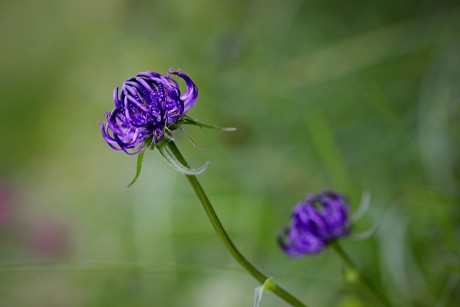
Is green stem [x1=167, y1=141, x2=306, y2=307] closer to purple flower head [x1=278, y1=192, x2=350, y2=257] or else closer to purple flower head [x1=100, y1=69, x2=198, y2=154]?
purple flower head [x1=100, y1=69, x2=198, y2=154]

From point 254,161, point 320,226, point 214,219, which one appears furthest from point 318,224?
point 254,161

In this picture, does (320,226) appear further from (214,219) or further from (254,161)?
(254,161)

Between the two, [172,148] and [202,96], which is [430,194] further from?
[202,96]

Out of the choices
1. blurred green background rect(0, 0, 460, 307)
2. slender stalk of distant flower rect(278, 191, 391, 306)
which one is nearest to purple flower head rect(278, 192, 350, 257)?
slender stalk of distant flower rect(278, 191, 391, 306)

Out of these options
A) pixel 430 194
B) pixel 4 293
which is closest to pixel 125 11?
pixel 4 293

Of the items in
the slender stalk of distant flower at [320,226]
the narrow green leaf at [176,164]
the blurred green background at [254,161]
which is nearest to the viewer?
the narrow green leaf at [176,164]

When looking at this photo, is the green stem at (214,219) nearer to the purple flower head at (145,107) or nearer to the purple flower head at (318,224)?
the purple flower head at (145,107)

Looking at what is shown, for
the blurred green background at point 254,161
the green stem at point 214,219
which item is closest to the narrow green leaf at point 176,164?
the green stem at point 214,219

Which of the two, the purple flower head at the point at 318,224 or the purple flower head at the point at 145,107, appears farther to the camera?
the purple flower head at the point at 318,224
